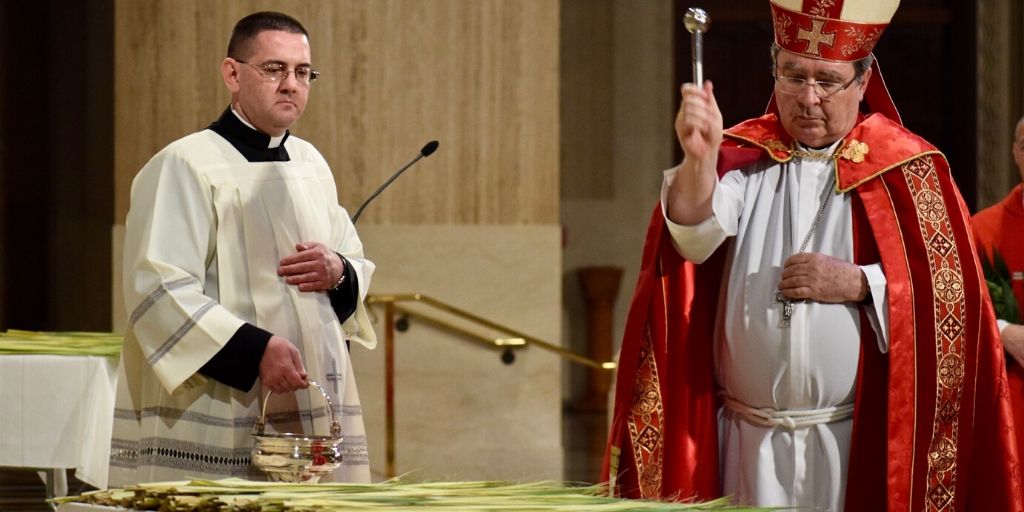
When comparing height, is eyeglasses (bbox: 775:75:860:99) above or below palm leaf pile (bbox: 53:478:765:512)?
above

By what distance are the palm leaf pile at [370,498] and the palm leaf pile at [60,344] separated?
330 centimetres

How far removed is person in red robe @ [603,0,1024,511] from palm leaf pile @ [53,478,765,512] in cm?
111

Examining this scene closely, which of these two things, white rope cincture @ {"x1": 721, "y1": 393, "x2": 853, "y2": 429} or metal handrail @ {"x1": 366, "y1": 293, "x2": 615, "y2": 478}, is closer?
white rope cincture @ {"x1": 721, "y1": 393, "x2": 853, "y2": 429}

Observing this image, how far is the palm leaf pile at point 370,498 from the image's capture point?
2070mm

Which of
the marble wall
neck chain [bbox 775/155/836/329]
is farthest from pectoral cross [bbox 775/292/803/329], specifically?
the marble wall

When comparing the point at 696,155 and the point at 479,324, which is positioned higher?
the point at 696,155

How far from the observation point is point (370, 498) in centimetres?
213

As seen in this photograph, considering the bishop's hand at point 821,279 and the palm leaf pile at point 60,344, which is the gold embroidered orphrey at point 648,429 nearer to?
the bishop's hand at point 821,279

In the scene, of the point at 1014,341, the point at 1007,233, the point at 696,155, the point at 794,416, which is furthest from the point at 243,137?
the point at 1007,233

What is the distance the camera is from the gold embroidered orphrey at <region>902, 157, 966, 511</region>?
132 inches

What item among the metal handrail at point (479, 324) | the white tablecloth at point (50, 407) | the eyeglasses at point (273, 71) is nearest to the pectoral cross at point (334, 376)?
the eyeglasses at point (273, 71)

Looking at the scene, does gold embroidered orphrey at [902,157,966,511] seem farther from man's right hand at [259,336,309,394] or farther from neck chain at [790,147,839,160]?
man's right hand at [259,336,309,394]

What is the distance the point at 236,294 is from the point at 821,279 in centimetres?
142

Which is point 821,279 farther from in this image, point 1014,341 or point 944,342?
point 1014,341
